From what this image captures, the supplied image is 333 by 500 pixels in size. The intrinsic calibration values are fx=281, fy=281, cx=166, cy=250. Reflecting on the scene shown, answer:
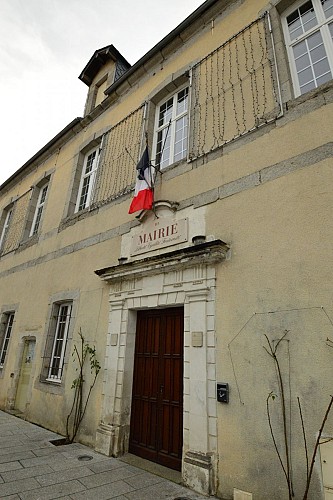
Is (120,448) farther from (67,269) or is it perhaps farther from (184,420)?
(67,269)

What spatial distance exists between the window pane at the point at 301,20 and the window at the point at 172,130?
209cm

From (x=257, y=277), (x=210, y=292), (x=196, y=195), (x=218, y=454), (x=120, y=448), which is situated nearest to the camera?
(x=218, y=454)

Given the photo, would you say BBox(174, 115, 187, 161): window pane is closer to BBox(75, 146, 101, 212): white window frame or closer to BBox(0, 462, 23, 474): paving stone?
BBox(75, 146, 101, 212): white window frame

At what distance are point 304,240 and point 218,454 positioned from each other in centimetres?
254

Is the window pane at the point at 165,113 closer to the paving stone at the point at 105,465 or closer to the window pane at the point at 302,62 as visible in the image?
the window pane at the point at 302,62

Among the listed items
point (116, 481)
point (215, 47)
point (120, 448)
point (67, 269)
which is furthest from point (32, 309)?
point (215, 47)

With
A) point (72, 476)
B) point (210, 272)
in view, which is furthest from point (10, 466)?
point (210, 272)

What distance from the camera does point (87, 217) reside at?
6586mm

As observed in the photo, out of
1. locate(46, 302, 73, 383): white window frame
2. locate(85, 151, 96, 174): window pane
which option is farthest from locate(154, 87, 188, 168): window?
locate(46, 302, 73, 383): white window frame

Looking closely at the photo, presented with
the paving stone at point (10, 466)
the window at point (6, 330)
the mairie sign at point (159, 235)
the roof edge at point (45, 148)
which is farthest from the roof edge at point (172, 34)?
the paving stone at point (10, 466)

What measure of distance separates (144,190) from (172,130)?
1.55 metres

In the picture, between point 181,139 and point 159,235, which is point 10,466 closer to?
point 159,235

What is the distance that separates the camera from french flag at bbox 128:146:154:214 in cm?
493

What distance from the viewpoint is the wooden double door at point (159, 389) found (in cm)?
382
